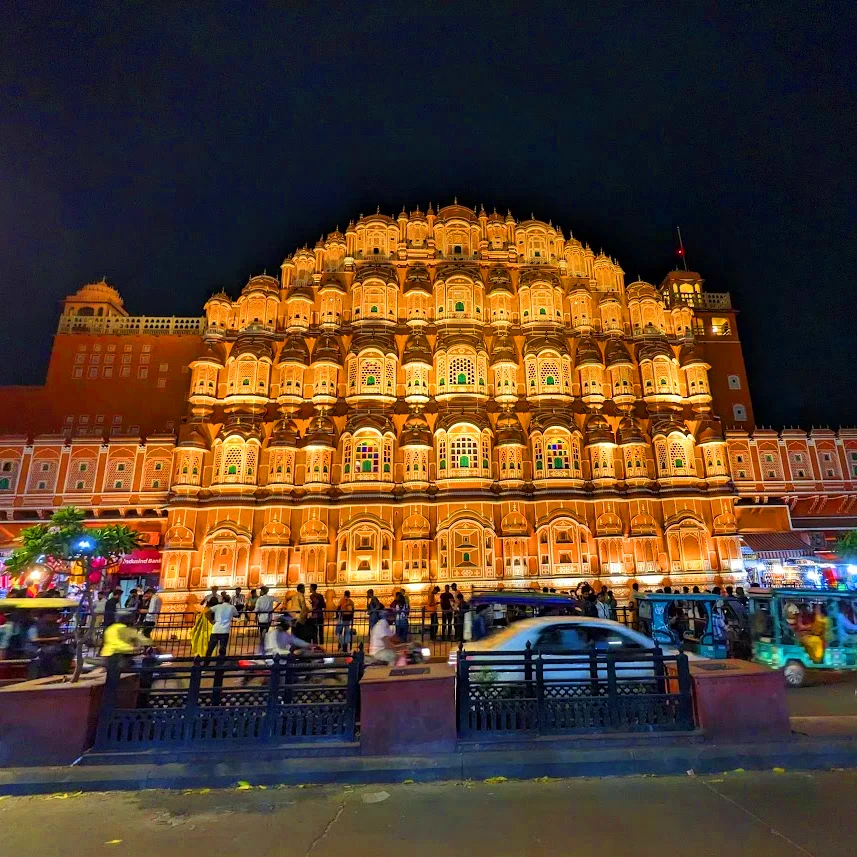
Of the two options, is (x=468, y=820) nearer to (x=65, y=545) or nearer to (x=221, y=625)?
(x=221, y=625)

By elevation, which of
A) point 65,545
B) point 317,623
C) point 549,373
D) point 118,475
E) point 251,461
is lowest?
Result: point 317,623

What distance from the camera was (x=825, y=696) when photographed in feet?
34.3

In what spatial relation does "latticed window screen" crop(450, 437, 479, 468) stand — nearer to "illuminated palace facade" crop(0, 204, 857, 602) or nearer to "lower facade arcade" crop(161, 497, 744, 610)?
"illuminated palace facade" crop(0, 204, 857, 602)

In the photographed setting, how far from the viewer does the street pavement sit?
15.5ft

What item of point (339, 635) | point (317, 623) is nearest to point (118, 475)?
point (339, 635)

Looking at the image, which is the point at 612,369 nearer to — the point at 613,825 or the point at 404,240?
the point at 404,240

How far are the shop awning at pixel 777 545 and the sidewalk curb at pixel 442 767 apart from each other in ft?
96.5

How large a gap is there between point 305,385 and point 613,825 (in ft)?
95.2

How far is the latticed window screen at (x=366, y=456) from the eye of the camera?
29.7 m

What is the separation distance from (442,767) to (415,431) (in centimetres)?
2396

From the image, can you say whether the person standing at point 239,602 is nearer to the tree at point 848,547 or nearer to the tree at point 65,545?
the tree at point 65,545

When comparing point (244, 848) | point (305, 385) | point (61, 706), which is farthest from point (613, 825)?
point (305, 385)

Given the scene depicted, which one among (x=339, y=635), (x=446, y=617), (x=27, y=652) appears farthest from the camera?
(x=446, y=617)

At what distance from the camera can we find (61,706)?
21.2 ft
